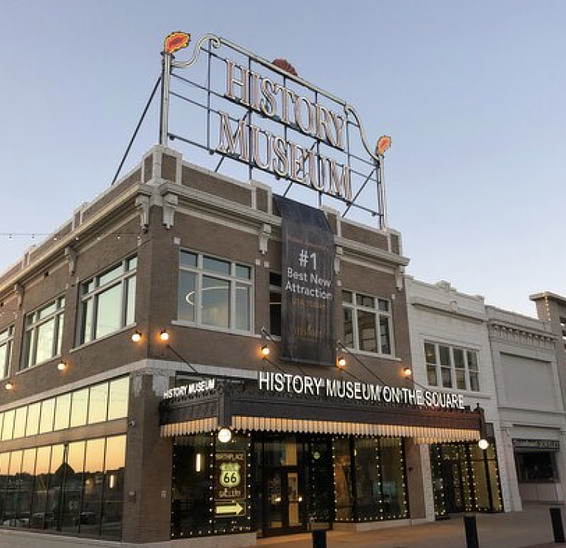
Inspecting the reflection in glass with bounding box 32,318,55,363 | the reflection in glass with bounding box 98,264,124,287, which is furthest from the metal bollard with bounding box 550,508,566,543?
the reflection in glass with bounding box 32,318,55,363

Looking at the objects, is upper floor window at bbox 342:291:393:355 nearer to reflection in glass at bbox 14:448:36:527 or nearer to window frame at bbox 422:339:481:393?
window frame at bbox 422:339:481:393

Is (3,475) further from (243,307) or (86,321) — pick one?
(243,307)

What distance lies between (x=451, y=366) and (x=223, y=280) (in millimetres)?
13792

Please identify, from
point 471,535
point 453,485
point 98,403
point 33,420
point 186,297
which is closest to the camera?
point 471,535

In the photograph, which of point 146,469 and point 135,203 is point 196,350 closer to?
point 146,469

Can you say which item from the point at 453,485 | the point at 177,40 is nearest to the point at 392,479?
the point at 453,485

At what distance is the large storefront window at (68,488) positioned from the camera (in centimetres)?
1892

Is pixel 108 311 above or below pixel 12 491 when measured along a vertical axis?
Result: above

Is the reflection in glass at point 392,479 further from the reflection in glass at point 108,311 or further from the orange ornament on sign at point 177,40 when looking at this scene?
the orange ornament on sign at point 177,40

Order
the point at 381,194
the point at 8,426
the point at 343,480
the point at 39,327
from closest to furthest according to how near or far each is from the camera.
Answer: the point at 343,480, the point at 39,327, the point at 8,426, the point at 381,194

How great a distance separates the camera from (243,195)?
22.8 meters

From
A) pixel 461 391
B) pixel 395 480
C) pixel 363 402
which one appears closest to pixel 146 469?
pixel 363 402

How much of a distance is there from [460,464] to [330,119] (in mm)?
17181

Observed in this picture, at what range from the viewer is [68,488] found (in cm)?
2123
